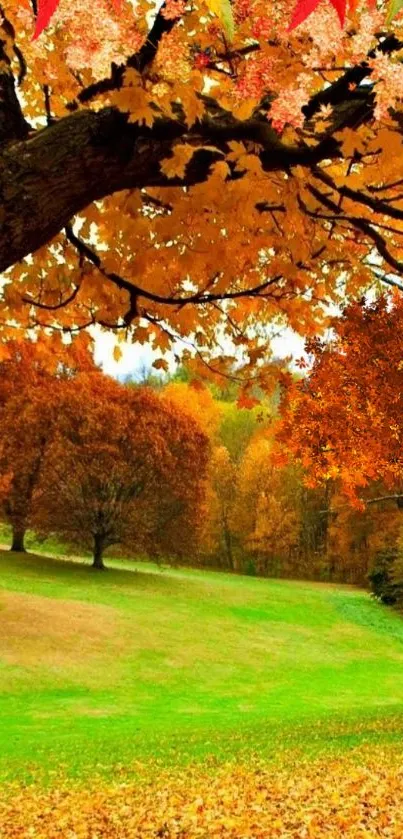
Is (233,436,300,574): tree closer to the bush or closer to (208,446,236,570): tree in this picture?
(208,446,236,570): tree

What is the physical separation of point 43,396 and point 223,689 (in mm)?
20194

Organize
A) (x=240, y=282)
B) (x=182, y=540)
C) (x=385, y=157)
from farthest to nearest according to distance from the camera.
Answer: (x=182, y=540) → (x=240, y=282) → (x=385, y=157)

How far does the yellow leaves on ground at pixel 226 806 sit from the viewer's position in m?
5.73

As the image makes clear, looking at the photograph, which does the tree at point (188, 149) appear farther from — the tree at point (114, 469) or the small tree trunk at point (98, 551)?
the small tree trunk at point (98, 551)

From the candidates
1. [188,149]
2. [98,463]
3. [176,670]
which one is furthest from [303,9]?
[98,463]

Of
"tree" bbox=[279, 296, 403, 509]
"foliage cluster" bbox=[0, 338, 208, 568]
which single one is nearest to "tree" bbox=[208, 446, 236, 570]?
"foliage cluster" bbox=[0, 338, 208, 568]

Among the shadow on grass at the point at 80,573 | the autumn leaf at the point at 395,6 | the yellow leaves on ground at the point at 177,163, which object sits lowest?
the shadow on grass at the point at 80,573

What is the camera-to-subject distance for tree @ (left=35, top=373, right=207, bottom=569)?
34.9 m

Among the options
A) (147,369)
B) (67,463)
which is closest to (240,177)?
(67,463)

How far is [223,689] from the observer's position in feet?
60.2

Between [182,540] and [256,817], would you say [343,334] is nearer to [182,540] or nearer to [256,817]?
[256,817]

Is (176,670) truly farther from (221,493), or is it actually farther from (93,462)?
(221,493)

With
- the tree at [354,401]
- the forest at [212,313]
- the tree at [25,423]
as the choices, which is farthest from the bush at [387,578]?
the tree at [354,401]

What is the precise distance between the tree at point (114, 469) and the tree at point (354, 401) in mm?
22107
